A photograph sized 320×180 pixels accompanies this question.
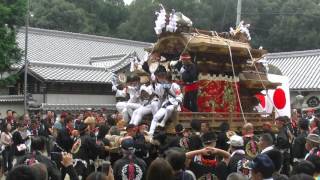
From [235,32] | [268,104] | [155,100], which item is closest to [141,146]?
[155,100]

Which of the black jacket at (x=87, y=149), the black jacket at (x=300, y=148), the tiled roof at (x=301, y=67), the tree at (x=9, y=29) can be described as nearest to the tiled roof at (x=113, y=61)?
the tiled roof at (x=301, y=67)

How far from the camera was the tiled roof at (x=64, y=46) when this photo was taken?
29750 mm

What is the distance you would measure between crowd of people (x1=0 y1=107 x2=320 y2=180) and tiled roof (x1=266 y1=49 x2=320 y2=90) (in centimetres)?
1654

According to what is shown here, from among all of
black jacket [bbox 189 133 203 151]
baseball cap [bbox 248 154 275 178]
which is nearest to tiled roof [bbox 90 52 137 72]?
black jacket [bbox 189 133 203 151]

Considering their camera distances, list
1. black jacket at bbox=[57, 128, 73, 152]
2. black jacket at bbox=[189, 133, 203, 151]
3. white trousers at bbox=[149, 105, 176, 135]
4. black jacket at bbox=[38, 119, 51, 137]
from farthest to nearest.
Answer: black jacket at bbox=[38, 119, 51, 137] → white trousers at bbox=[149, 105, 176, 135] → black jacket at bbox=[57, 128, 73, 152] → black jacket at bbox=[189, 133, 203, 151]

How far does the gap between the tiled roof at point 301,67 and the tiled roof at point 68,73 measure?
10.3m

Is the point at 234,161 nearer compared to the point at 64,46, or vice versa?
the point at 234,161

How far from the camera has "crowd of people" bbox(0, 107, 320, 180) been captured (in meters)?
4.16

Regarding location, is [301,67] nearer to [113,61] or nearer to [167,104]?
[113,61]

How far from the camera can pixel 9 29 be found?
58.9 feet

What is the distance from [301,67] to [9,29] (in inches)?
683

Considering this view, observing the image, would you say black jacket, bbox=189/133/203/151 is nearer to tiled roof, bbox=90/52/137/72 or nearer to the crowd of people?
the crowd of people

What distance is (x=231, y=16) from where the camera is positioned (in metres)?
46.8

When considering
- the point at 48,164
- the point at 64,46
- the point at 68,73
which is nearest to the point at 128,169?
the point at 48,164
